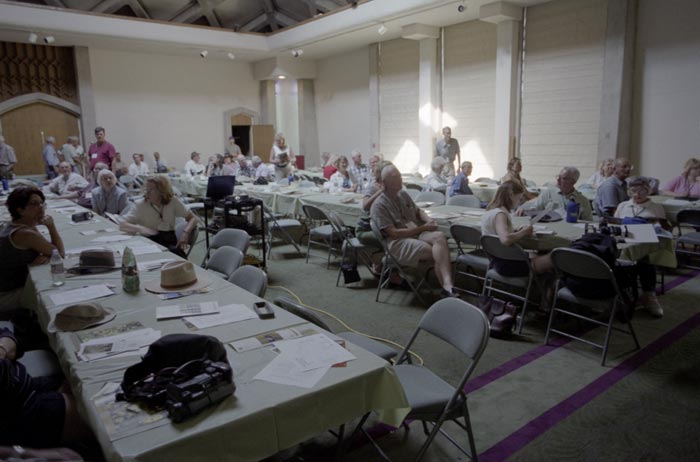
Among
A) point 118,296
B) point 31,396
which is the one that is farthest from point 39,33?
point 31,396

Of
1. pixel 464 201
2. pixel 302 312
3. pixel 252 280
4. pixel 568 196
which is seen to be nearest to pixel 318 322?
pixel 302 312

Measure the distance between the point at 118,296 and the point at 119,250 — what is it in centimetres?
126

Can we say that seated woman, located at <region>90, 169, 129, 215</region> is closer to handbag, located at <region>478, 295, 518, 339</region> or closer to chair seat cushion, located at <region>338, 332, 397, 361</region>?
chair seat cushion, located at <region>338, 332, 397, 361</region>

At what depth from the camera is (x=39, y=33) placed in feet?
36.9

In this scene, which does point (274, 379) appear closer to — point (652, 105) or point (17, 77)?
point (652, 105)

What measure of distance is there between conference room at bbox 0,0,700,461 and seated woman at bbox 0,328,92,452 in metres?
0.05

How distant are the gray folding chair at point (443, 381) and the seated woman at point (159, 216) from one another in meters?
3.15

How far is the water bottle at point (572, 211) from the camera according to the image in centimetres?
479

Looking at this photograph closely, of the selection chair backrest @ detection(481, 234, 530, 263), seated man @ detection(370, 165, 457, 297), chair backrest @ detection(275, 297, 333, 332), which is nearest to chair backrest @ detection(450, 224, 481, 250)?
seated man @ detection(370, 165, 457, 297)

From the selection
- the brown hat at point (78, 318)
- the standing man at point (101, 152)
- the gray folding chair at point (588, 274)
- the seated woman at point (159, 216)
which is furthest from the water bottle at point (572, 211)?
the standing man at point (101, 152)

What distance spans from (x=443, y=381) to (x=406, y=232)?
8.51 ft

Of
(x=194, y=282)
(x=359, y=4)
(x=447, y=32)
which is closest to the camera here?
(x=194, y=282)

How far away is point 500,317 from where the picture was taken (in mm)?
4004

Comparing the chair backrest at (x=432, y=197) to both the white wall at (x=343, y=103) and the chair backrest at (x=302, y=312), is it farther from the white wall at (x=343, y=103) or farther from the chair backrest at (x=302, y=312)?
the white wall at (x=343, y=103)
